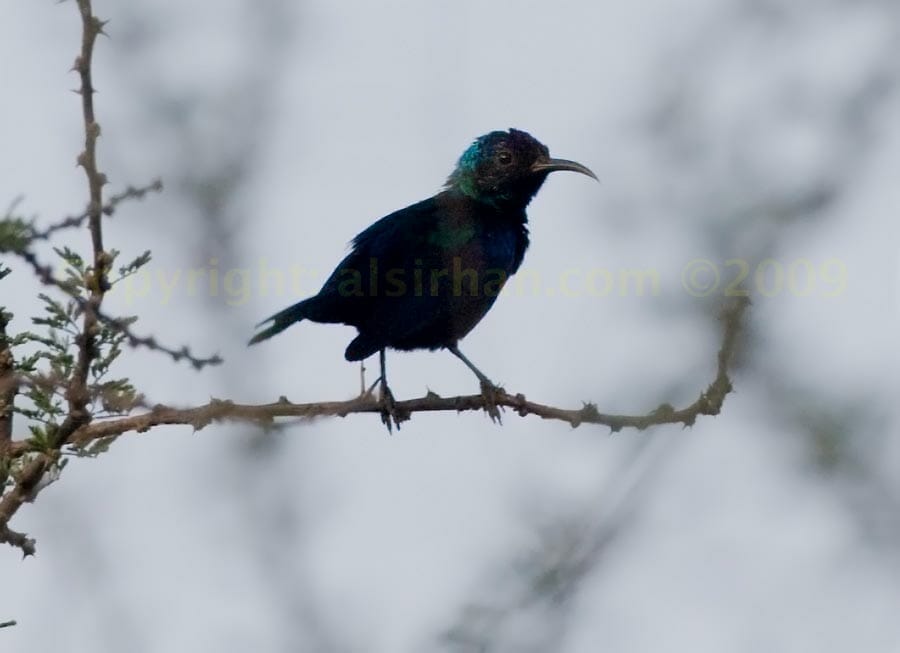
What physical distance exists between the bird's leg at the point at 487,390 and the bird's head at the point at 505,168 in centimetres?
111

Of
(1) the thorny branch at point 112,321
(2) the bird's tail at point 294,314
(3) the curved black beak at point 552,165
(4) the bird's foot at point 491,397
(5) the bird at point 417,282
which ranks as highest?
(3) the curved black beak at point 552,165

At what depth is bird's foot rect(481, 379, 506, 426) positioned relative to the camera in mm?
4807

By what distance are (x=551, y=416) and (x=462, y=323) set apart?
7.43ft

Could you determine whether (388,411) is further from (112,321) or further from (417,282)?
(112,321)

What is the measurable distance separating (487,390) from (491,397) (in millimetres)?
570

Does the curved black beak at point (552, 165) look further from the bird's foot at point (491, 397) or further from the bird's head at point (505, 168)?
the bird's foot at point (491, 397)

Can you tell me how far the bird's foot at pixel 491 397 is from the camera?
481 centimetres

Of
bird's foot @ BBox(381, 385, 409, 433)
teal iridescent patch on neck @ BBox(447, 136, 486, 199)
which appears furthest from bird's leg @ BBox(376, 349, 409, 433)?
teal iridescent patch on neck @ BBox(447, 136, 486, 199)

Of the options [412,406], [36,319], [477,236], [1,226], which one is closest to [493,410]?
[412,406]

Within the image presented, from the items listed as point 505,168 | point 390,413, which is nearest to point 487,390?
point 390,413

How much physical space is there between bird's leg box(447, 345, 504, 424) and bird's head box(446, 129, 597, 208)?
111 cm

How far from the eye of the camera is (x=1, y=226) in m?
2.61

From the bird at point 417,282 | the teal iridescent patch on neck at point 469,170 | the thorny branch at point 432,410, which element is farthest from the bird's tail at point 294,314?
the teal iridescent patch on neck at point 469,170

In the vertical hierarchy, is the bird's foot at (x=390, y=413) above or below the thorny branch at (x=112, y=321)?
above
